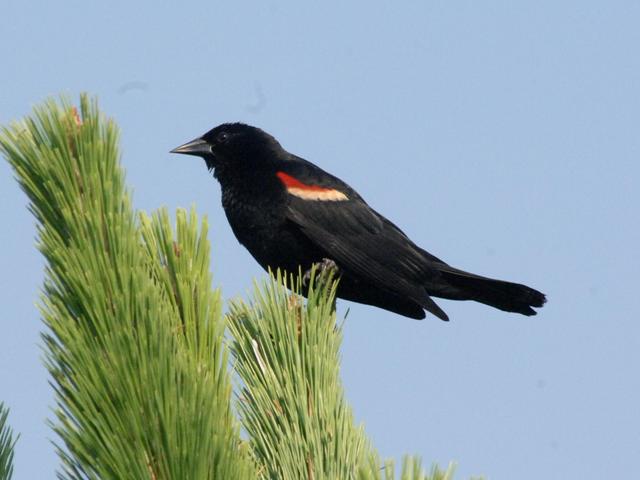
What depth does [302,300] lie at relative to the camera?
72.8 inches

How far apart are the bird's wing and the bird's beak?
1.75 feet

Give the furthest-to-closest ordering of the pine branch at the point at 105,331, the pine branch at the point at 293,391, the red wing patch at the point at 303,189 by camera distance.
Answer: the red wing patch at the point at 303,189, the pine branch at the point at 293,391, the pine branch at the point at 105,331

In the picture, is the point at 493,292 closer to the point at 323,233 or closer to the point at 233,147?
the point at 323,233

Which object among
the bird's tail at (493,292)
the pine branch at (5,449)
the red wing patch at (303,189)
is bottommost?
the pine branch at (5,449)

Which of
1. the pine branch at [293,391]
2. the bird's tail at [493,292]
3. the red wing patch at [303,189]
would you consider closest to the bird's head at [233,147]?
the red wing patch at [303,189]

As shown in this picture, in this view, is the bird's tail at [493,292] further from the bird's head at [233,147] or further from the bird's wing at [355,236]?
the bird's head at [233,147]

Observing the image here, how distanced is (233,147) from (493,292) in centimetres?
152

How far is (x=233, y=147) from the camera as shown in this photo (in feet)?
14.9

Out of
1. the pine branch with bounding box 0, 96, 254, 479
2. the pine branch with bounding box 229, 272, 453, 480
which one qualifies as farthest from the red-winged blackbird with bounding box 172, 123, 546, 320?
the pine branch with bounding box 0, 96, 254, 479

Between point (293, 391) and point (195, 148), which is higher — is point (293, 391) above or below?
below

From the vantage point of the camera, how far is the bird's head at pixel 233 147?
4434 mm

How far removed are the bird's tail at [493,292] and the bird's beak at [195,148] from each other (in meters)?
1.39

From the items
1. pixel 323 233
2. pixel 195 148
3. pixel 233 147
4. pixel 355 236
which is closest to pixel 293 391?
pixel 323 233

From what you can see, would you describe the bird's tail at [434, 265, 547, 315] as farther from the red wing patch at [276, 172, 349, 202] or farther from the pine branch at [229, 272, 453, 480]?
the pine branch at [229, 272, 453, 480]
